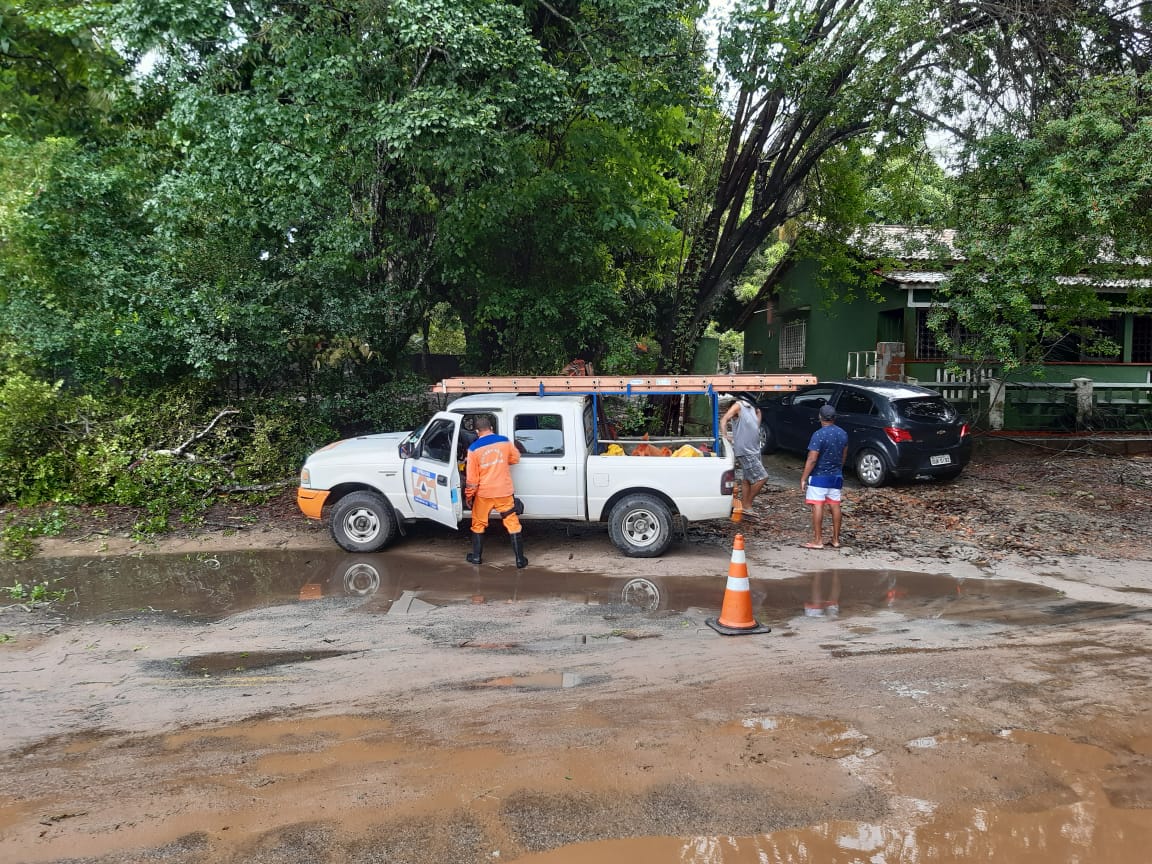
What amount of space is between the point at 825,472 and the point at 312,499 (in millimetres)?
5831

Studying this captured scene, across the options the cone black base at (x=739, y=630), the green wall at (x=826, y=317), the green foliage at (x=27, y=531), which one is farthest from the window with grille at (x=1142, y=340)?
the green foliage at (x=27, y=531)

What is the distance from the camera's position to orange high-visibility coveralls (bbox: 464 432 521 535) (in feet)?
25.7

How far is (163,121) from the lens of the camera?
10.5 meters

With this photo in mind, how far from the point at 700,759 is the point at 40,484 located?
34.0 ft

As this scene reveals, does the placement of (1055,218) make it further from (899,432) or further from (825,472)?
(825,472)

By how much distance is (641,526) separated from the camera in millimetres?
8500

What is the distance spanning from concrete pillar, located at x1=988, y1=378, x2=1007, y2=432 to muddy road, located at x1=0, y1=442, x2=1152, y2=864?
7635 mm

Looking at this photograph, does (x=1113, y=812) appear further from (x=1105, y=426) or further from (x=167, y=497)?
(x=1105, y=426)

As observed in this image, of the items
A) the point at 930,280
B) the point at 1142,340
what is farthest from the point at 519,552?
the point at 1142,340

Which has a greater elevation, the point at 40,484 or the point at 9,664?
the point at 40,484

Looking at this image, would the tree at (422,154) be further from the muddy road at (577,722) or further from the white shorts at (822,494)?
the muddy road at (577,722)

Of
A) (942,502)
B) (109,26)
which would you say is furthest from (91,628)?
(942,502)

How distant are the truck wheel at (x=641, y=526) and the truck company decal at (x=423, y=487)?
77.8 inches

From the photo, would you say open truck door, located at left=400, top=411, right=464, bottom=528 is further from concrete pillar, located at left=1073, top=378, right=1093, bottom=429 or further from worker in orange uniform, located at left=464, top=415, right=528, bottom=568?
concrete pillar, located at left=1073, top=378, right=1093, bottom=429
